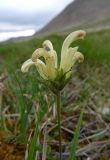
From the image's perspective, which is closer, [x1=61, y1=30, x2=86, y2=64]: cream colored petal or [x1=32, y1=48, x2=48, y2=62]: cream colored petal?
[x1=32, y1=48, x2=48, y2=62]: cream colored petal

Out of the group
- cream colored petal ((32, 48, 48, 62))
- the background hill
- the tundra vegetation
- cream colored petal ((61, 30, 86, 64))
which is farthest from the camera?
the background hill

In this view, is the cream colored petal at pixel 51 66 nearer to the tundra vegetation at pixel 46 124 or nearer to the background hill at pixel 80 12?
the tundra vegetation at pixel 46 124

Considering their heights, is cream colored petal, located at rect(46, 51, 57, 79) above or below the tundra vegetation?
above

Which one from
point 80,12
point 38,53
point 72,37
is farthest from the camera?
point 80,12

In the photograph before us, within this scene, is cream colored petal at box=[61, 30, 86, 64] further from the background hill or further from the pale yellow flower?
the background hill

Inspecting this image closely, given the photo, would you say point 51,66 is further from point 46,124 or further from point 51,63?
point 46,124

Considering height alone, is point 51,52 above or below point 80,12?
above

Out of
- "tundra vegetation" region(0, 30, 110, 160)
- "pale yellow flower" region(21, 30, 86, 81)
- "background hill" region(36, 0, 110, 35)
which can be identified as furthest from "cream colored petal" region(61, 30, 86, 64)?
"background hill" region(36, 0, 110, 35)

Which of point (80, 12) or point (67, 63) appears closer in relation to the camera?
point (67, 63)

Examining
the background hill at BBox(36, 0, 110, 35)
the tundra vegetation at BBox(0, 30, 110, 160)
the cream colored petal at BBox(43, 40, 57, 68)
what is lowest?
the background hill at BBox(36, 0, 110, 35)

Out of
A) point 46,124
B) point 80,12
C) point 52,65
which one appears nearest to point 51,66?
point 52,65

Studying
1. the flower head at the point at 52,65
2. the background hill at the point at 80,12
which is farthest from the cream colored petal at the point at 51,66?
the background hill at the point at 80,12

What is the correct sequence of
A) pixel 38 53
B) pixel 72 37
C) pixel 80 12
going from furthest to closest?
pixel 80 12 → pixel 72 37 → pixel 38 53
